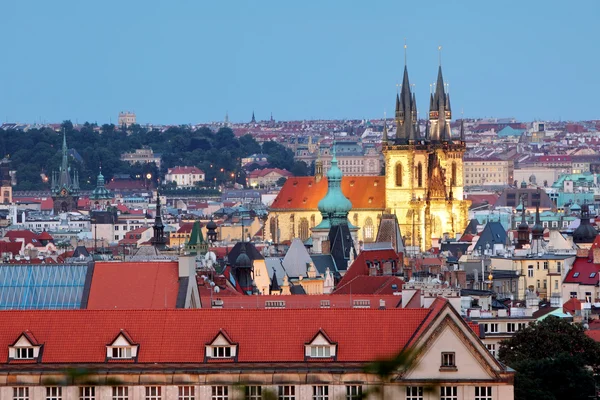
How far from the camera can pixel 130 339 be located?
33.2m

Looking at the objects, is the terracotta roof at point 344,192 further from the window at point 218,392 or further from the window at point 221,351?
the window at point 218,392

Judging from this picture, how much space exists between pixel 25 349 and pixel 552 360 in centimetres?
1184

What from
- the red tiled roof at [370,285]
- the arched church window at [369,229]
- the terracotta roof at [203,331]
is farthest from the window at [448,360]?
the arched church window at [369,229]

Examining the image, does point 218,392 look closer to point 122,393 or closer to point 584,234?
point 122,393

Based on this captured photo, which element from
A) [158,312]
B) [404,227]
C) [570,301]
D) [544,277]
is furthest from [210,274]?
[404,227]

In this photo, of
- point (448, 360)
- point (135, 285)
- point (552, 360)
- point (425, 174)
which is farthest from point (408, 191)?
point (448, 360)

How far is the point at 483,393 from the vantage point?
32438 mm

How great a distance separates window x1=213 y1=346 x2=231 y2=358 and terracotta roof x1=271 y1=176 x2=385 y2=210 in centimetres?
8537

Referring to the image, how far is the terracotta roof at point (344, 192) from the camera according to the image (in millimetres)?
119750

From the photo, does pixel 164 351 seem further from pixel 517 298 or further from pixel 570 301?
pixel 517 298

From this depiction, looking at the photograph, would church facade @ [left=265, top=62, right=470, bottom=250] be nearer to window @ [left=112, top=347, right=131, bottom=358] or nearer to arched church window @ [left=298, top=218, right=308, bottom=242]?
arched church window @ [left=298, top=218, right=308, bottom=242]

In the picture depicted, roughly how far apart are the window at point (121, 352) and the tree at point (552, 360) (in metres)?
7.19

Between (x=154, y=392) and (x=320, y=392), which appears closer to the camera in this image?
(x=320, y=392)

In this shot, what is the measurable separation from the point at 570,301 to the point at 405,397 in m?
34.5
